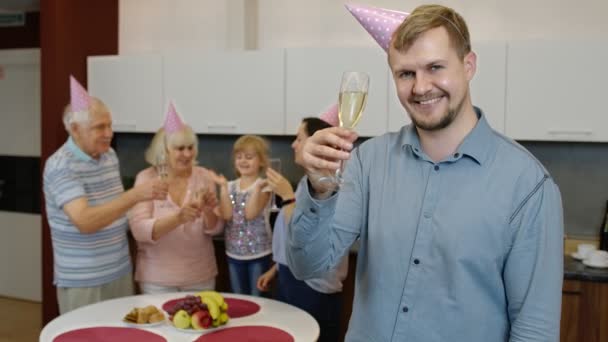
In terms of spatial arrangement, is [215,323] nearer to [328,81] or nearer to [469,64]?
[469,64]

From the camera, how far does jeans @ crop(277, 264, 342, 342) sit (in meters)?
2.99

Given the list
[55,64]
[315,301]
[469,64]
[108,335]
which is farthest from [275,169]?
[55,64]

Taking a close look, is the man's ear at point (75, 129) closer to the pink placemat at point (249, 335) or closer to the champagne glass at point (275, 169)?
the champagne glass at point (275, 169)

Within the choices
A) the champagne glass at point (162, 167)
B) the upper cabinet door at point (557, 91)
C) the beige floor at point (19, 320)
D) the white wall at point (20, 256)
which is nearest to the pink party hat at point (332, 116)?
the champagne glass at point (162, 167)

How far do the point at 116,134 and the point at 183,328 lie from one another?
9.86 ft

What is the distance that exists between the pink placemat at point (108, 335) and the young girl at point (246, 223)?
1054 millimetres

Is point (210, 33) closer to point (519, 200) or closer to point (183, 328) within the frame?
point (183, 328)

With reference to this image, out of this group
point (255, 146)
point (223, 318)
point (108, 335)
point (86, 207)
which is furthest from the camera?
point (255, 146)

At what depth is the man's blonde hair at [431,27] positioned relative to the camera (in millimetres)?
1370

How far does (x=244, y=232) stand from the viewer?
333 centimetres

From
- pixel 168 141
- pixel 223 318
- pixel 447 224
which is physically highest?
pixel 168 141

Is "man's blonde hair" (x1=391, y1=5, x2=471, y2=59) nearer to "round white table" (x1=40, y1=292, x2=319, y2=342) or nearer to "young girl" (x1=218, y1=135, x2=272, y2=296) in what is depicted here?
"round white table" (x1=40, y1=292, x2=319, y2=342)

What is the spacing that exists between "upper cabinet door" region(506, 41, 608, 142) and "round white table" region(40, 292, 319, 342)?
1.82 metres

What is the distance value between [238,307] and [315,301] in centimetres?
48
